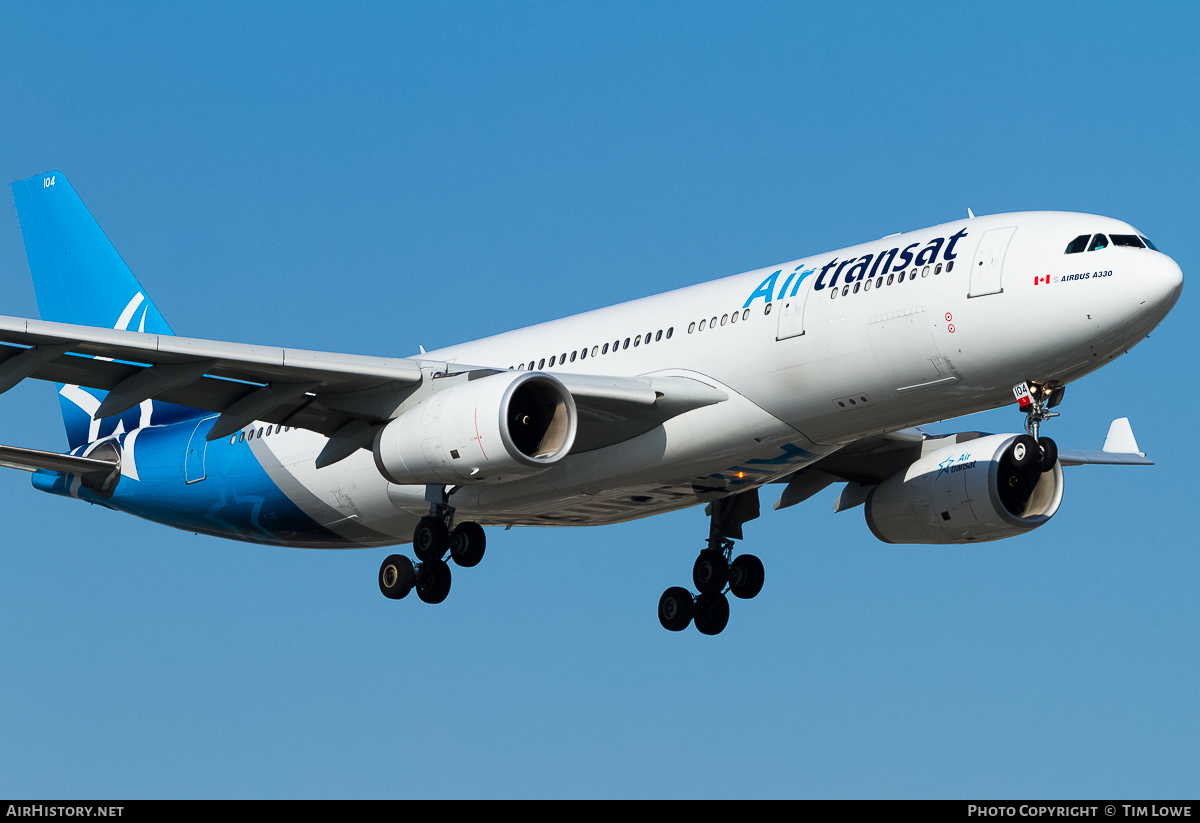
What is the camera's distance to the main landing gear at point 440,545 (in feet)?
92.4

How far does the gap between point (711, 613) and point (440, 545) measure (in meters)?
6.34

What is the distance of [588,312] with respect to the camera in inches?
1142

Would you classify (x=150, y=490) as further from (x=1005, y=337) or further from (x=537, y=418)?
(x=1005, y=337)

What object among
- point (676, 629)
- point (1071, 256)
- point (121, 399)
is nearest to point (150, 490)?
point (121, 399)

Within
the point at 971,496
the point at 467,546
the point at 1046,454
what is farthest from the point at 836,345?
the point at 467,546

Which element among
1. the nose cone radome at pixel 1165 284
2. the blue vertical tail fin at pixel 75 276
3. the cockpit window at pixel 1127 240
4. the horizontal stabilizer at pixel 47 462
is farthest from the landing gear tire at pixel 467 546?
the nose cone radome at pixel 1165 284

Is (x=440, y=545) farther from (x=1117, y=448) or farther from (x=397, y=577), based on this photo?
(x=1117, y=448)

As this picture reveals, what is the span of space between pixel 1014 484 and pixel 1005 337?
7331 millimetres

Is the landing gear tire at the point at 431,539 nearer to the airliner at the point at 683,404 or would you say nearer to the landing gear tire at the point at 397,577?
the airliner at the point at 683,404

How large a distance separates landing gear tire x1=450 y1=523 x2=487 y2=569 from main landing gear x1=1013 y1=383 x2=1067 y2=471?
31.7ft

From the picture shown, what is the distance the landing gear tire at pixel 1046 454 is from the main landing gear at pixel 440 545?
10.0 metres

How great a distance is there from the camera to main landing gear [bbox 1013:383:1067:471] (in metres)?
23.6

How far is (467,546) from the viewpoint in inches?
1113

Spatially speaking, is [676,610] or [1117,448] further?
[1117,448]
